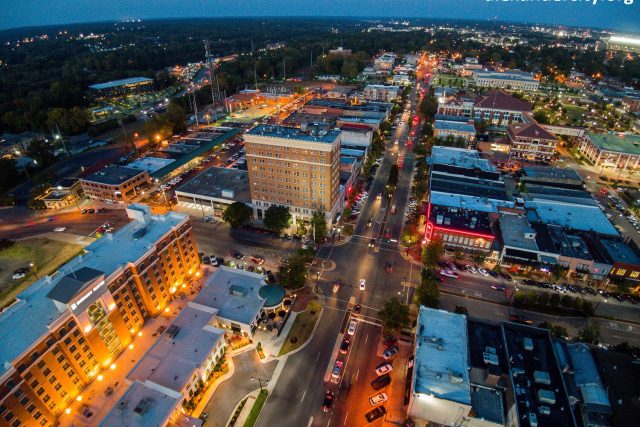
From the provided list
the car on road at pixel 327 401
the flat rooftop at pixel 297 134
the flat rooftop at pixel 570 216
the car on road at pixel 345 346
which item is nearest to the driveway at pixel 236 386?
the car on road at pixel 327 401

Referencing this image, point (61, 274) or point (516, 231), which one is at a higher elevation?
point (61, 274)

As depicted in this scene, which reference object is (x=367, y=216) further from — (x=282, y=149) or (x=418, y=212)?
(x=282, y=149)

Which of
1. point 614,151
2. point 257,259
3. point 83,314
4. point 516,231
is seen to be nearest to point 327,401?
point 257,259

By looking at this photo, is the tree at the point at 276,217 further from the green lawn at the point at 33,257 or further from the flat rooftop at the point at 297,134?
the green lawn at the point at 33,257

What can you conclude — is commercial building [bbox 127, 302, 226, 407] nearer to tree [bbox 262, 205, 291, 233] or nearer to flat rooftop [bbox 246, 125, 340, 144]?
tree [bbox 262, 205, 291, 233]

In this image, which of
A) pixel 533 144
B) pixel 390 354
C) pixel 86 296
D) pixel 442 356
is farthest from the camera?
pixel 533 144

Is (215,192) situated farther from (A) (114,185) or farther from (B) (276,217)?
(A) (114,185)
